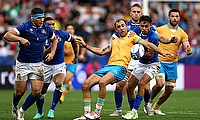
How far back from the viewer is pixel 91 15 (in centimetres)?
3164

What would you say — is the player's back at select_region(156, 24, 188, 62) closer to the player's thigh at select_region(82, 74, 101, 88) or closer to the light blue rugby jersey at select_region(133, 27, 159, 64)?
the light blue rugby jersey at select_region(133, 27, 159, 64)

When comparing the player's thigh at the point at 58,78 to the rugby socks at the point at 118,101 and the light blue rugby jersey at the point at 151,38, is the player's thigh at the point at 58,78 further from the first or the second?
the light blue rugby jersey at the point at 151,38

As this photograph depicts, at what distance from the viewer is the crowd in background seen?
2942 cm

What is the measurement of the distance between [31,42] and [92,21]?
18.0 meters

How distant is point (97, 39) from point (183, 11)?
5.98 metres

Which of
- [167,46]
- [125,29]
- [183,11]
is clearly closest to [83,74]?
[183,11]

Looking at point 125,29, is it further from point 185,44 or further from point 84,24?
point 84,24

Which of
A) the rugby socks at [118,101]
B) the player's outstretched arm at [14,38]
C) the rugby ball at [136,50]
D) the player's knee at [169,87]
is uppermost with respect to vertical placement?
the player's outstretched arm at [14,38]

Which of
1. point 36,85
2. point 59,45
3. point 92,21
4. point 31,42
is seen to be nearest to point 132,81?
point 59,45

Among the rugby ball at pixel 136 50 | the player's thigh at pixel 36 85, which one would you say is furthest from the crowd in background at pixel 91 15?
the player's thigh at pixel 36 85

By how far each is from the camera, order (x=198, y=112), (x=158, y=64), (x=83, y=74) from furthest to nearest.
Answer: (x=83, y=74) → (x=198, y=112) → (x=158, y=64)

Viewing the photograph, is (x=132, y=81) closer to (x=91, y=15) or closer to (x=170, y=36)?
(x=170, y=36)

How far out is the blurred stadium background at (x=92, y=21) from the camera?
90.4 feet

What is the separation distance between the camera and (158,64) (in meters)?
14.8
